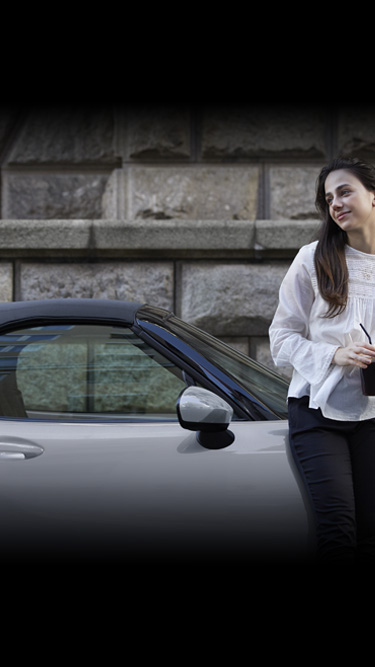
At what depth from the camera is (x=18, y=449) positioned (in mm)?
2164

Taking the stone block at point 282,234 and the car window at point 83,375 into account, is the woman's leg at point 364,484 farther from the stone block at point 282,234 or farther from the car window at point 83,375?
the stone block at point 282,234

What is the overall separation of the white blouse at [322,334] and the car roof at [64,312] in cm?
55

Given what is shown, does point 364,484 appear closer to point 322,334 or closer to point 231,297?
point 322,334

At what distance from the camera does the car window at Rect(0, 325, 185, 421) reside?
8.08 ft

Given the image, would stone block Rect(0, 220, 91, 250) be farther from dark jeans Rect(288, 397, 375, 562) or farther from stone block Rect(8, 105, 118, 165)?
dark jeans Rect(288, 397, 375, 562)

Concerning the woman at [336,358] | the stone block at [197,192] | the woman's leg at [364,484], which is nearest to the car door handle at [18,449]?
the woman at [336,358]

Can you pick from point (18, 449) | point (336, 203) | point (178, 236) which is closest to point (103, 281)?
point (178, 236)

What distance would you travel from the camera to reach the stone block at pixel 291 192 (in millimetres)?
5727

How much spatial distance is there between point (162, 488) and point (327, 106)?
14.5 ft

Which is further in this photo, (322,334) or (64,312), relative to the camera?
(64,312)

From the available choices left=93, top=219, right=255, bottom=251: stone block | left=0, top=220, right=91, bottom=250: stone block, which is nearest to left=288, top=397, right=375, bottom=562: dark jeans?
left=93, top=219, right=255, bottom=251: stone block

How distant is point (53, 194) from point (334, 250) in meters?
4.15

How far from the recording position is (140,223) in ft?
17.8

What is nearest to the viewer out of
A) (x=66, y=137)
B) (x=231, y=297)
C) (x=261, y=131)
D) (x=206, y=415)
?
(x=206, y=415)
